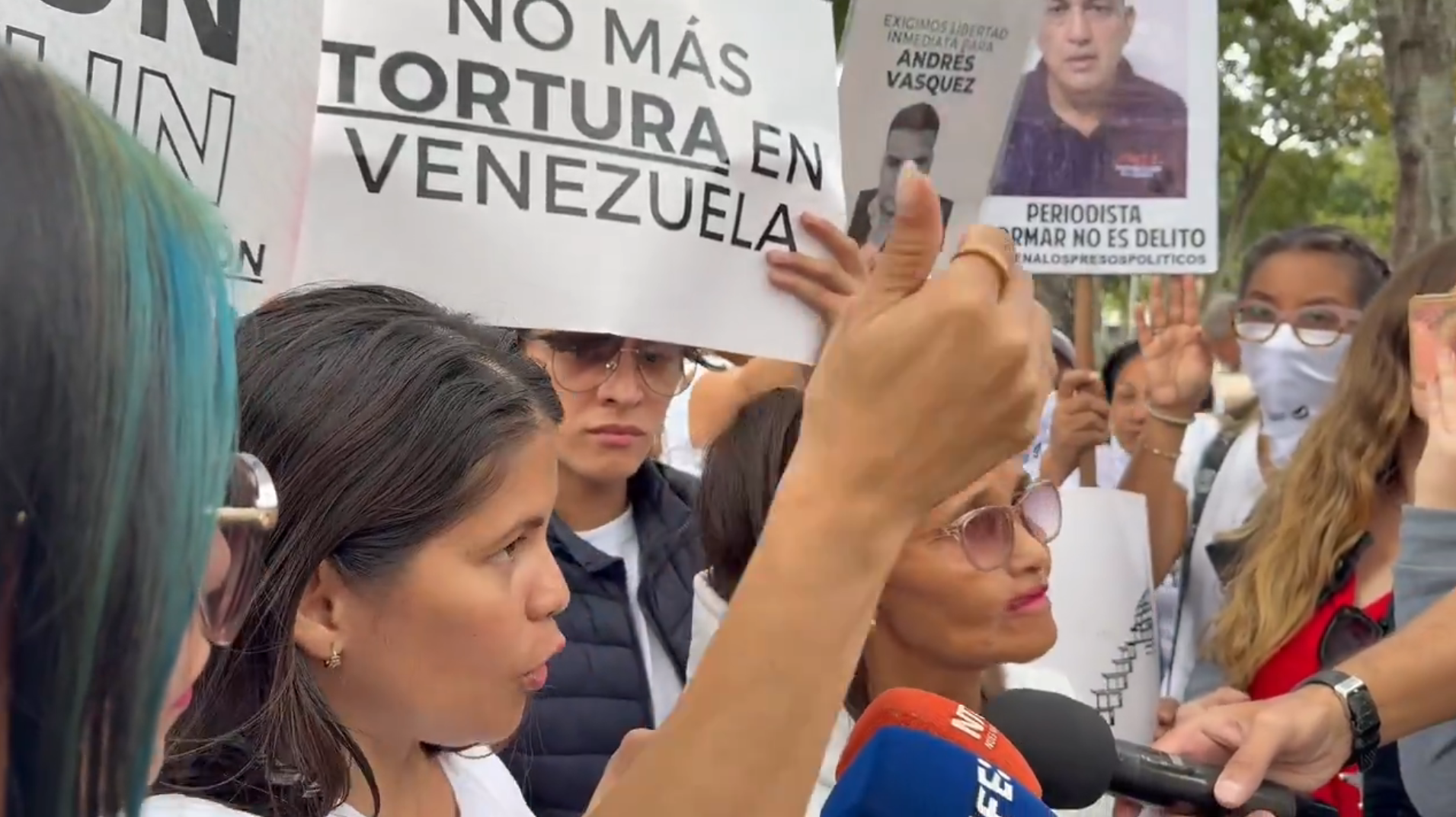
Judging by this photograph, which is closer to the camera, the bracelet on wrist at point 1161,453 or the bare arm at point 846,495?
the bare arm at point 846,495

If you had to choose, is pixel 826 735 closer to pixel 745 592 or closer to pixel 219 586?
pixel 745 592

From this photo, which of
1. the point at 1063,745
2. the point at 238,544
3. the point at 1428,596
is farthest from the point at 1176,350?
the point at 238,544

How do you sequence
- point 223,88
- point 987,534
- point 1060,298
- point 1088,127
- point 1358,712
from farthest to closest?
point 1060,298, point 1088,127, point 987,534, point 1358,712, point 223,88

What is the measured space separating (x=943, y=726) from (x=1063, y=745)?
0.32 meters

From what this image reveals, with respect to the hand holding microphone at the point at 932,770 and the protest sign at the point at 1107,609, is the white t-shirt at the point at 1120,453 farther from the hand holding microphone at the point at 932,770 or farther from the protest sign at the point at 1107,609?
the hand holding microphone at the point at 932,770

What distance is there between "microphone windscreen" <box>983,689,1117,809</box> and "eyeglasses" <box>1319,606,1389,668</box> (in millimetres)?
1057

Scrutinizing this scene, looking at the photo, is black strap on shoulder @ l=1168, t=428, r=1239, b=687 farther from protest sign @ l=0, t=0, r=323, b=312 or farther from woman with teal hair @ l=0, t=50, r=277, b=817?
woman with teal hair @ l=0, t=50, r=277, b=817

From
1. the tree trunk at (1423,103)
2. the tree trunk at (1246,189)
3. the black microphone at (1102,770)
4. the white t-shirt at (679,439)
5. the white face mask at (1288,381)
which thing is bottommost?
the black microphone at (1102,770)

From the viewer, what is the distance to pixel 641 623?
9.12 ft

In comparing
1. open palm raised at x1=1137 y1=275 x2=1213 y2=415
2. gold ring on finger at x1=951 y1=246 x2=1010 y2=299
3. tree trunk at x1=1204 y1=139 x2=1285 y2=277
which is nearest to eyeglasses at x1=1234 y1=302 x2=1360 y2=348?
open palm raised at x1=1137 y1=275 x2=1213 y2=415

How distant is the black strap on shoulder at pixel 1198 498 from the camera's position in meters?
3.51

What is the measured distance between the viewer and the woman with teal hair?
65 centimetres

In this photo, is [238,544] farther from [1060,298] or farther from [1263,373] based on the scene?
[1060,298]

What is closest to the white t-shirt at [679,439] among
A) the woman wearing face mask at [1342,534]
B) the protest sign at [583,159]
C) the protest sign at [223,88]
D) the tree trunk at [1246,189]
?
the woman wearing face mask at [1342,534]
